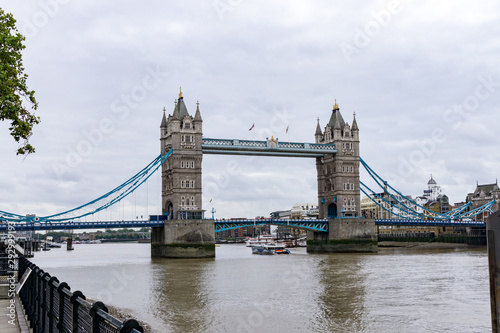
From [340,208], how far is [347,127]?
11443mm

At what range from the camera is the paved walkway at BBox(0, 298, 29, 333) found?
1024cm

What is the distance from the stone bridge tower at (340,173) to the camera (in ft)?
237

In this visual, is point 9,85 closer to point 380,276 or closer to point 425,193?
point 380,276

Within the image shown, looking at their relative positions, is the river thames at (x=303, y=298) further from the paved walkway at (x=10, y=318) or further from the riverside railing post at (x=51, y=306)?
the riverside railing post at (x=51, y=306)

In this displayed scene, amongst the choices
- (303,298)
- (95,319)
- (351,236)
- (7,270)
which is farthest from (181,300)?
(351,236)

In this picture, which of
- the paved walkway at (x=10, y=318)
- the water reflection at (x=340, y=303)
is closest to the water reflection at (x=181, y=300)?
the water reflection at (x=340, y=303)

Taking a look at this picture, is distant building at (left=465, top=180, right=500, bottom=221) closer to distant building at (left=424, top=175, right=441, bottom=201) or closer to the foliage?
distant building at (left=424, top=175, right=441, bottom=201)

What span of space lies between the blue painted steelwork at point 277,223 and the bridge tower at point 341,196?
4.33ft

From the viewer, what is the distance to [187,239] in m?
58.3

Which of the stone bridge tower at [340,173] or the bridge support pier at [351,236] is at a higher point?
the stone bridge tower at [340,173]

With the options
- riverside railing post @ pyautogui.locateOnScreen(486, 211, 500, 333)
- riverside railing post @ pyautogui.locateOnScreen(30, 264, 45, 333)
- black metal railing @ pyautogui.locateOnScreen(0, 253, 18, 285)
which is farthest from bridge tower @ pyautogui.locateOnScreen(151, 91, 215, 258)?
riverside railing post @ pyautogui.locateOnScreen(486, 211, 500, 333)

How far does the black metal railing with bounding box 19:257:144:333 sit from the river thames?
9.37 m

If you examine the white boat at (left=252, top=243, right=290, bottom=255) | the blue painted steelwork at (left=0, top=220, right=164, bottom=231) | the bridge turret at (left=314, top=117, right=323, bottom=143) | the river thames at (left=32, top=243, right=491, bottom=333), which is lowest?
the white boat at (left=252, top=243, right=290, bottom=255)

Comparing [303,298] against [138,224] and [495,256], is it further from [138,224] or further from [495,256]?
[138,224]
